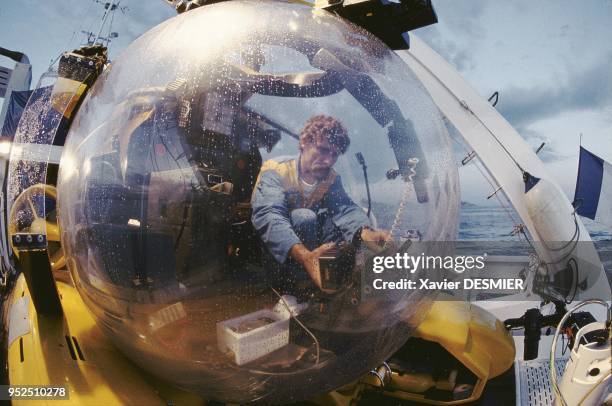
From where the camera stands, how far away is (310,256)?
76cm

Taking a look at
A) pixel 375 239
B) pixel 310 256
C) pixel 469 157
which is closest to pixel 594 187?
pixel 469 157

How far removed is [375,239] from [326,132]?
247 millimetres

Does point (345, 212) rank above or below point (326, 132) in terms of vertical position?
below

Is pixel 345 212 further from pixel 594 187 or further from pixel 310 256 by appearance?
pixel 594 187

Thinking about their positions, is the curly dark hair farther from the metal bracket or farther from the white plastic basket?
the metal bracket

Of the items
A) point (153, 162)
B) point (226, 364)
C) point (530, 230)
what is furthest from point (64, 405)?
point (530, 230)

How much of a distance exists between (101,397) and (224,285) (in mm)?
444

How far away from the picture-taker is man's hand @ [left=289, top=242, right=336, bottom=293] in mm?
757

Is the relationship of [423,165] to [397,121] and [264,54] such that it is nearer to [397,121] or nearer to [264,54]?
[397,121]

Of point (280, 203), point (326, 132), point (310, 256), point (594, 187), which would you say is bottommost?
point (594, 187)

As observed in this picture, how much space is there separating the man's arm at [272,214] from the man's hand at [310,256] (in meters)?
0.01

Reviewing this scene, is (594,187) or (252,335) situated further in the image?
(594,187)

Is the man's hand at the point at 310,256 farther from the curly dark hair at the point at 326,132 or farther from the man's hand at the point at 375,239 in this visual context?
the curly dark hair at the point at 326,132

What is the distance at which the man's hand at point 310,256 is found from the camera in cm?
76
